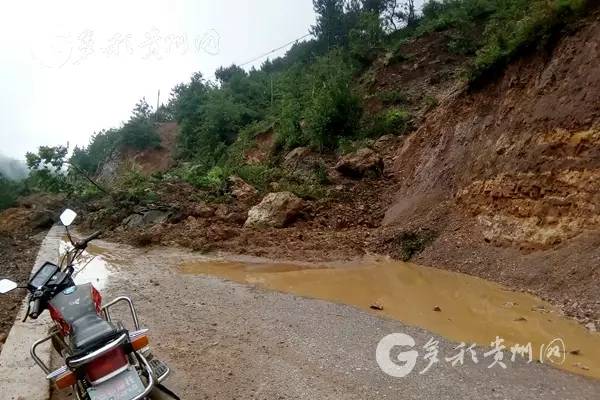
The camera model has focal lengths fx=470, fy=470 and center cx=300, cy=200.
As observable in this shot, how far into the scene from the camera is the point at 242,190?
15.3 metres

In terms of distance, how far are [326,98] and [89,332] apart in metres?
14.9

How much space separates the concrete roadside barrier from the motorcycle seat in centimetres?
121

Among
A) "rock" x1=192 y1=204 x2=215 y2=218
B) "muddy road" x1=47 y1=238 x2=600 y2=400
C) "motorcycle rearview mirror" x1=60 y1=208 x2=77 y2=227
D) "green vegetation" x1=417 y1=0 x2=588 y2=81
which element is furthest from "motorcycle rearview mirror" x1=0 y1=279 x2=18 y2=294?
"green vegetation" x1=417 y1=0 x2=588 y2=81

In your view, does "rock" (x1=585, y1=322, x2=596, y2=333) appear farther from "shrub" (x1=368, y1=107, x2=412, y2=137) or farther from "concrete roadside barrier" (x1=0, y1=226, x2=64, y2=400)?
"shrub" (x1=368, y1=107, x2=412, y2=137)

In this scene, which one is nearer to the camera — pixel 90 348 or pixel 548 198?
pixel 90 348

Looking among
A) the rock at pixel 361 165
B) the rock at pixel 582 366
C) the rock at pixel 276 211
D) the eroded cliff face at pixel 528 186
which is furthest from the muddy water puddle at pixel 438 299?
the rock at pixel 361 165

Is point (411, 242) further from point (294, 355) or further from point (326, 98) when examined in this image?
point (326, 98)

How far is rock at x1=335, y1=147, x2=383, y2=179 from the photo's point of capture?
1468 cm

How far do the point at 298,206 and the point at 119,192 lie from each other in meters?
6.33

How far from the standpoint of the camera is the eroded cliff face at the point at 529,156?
26.2ft

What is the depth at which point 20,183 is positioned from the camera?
2472 centimetres

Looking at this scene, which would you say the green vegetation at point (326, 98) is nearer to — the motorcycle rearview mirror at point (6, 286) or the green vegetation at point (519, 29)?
the green vegetation at point (519, 29)

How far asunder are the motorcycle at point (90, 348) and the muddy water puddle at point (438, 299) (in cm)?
374

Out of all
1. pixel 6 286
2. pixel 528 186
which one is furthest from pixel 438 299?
pixel 6 286
